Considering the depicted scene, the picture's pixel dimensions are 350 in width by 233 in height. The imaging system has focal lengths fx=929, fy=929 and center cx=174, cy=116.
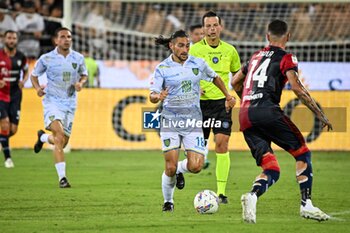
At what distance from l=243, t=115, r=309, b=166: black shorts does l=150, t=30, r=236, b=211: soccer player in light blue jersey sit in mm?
1205

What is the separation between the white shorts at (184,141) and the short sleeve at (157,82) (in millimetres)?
567

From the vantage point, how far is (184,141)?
11117 millimetres

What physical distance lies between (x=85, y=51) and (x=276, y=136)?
51.8 ft

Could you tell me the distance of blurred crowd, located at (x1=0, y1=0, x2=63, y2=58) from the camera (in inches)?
958

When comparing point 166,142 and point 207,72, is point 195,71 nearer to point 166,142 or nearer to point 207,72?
point 207,72

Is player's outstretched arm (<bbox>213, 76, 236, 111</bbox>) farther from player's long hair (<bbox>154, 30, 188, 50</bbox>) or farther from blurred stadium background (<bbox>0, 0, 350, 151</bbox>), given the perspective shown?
blurred stadium background (<bbox>0, 0, 350, 151</bbox>)

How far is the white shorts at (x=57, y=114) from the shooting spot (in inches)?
570

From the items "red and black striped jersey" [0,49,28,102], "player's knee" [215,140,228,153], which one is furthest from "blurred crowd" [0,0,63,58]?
"player's knee" [215,140,228,153]

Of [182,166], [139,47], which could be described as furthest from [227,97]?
[139,47]

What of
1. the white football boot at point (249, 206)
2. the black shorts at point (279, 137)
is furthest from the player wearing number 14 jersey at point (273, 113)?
the white football boot at point (249, 206)

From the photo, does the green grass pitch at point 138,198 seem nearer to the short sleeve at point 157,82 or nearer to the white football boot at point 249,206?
the white football boot at point 249,206

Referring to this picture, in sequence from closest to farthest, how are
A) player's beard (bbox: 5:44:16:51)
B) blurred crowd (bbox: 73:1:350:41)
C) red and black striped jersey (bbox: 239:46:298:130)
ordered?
red and black striped jersey (bbox: 239:46:298:130) → player's beard (bbox: 5:44:16:51) → blurred crowd (bbox: 73:1:350:41)

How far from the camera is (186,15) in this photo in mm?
26219

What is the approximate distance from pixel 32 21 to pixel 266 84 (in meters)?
16.0
